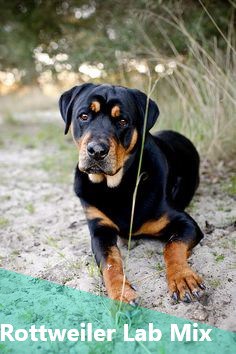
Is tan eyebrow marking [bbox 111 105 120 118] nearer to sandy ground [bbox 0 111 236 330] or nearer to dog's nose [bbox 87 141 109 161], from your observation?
dog's nose [bbox 87 141 109 161]

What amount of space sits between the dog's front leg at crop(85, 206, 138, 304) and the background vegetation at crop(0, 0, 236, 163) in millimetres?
2070

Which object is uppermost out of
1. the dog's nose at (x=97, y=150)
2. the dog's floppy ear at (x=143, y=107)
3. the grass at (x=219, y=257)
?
the dog's floppy ear at (x=143, y=107)

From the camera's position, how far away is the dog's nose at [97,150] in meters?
2.73

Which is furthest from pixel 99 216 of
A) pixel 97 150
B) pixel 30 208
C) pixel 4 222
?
pixel 30 208

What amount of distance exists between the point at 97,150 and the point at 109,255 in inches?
26.6

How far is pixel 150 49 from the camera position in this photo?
5.81 meters

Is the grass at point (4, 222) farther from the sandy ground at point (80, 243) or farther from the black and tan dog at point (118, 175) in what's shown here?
the black and tan dog at point (118, 175)

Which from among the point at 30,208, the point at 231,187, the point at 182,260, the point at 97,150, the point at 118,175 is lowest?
the point at 30,208

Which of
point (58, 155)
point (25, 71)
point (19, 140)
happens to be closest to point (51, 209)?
point (58, 155)

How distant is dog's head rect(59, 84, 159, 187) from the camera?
9.20ft

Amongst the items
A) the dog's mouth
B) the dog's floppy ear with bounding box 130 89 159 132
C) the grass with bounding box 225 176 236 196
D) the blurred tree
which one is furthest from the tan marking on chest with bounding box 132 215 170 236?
the blurred tree

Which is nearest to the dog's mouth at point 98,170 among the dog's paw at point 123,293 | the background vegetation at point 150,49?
the dog's paw at point 123,293

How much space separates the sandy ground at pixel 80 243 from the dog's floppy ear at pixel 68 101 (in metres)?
0.94

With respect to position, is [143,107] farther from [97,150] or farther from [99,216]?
[99,216]
